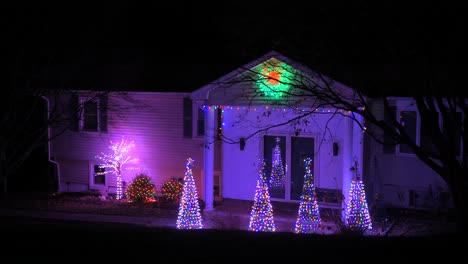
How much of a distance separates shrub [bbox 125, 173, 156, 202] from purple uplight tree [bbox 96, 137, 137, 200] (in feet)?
3.24

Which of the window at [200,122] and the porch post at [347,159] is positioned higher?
the window at [200,122]

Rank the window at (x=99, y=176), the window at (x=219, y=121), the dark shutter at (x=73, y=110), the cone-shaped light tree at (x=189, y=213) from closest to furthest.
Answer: the cone-shaped light tree at (x=189, y=213)
the dark shutter at (x=73, y=110)
the window at (x=219, y=121)
the window at (x=99, y=176)

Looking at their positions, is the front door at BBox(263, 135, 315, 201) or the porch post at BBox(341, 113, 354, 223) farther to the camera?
the front door at BBox(263, 135, 315, 201)

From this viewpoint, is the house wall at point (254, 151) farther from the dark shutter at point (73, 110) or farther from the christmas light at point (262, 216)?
the dark shutter at point (73, 110)

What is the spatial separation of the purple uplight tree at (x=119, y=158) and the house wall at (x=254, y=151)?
11.0 feet

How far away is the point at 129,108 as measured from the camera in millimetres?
17406

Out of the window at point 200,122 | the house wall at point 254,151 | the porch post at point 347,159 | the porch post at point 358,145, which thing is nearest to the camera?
the porch post at point 347,159

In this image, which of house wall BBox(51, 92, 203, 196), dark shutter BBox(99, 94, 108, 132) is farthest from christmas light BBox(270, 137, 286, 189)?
dark shutter BBox(99, 94, 108, 132)

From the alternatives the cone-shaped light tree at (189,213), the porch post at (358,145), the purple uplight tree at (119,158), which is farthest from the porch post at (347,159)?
the purple uplight tree at (119,158)

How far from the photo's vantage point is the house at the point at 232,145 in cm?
1459

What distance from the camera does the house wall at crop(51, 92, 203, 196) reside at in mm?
16891

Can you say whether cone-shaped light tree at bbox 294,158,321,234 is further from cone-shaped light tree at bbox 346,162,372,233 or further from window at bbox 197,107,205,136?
window at bbox 197,107,205,136

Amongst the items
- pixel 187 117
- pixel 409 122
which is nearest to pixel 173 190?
pixel 187 117

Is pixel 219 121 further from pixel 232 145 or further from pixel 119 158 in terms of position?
pixel 119 158
